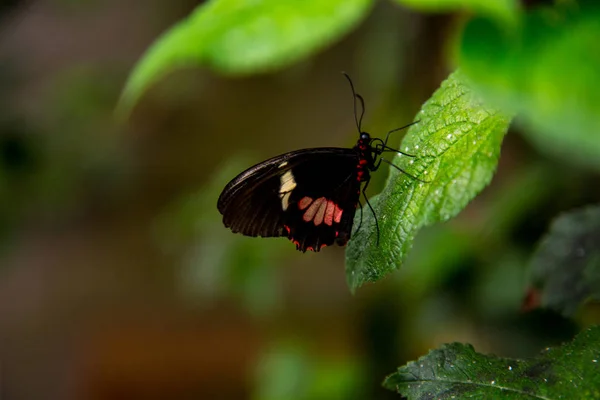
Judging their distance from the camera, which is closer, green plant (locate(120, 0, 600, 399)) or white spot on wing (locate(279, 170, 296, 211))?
green plant (locate(120, 0, 600, 399))

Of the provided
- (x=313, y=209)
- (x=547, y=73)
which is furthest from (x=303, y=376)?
(x=547, y=73)

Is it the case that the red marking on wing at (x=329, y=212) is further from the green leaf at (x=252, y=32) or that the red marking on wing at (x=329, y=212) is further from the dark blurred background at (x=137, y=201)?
the dark blurred background at (x=137, y=201)

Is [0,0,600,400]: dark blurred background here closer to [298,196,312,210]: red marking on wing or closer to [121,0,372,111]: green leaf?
[298,196,312,210]: red marking on wing

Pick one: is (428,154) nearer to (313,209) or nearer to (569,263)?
(313,209)

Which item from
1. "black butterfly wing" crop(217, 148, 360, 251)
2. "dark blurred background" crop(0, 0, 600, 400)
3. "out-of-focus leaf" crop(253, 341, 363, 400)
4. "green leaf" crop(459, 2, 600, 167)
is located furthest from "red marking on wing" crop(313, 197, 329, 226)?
"dark blurred background" crop(0, 0, 600, 400)

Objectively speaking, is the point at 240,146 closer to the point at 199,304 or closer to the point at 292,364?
the point at 199,304

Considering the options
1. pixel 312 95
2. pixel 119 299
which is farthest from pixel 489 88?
pixel 119 299

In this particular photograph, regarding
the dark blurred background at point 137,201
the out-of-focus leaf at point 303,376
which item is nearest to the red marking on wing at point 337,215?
the out-of-focus leaf at point 303,376
